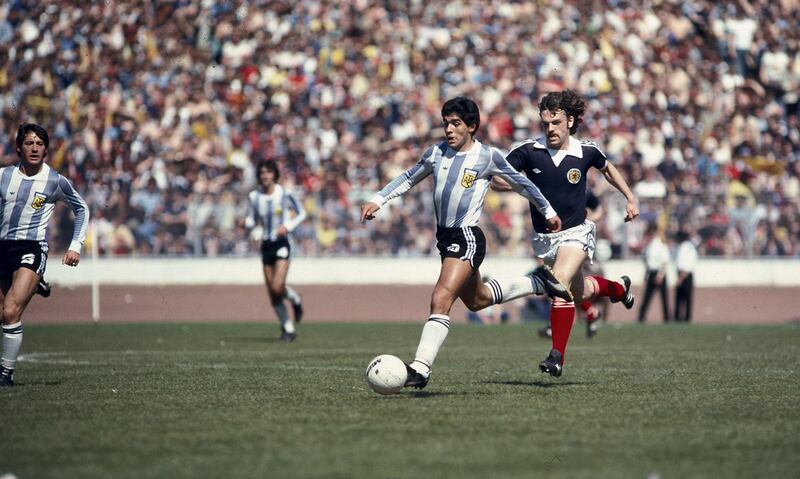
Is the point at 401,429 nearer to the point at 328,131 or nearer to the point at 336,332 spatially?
the point at 336,332

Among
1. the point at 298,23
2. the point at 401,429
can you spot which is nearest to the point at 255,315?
the point at 298,23

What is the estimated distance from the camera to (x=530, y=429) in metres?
7.68

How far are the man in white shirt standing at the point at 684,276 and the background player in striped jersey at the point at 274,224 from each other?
30.3 ft

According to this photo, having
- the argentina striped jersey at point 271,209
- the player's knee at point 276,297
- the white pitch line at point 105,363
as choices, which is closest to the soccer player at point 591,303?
the white pitch line at point 105,363

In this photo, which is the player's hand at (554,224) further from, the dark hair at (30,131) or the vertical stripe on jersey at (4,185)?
the vertical stripe on jersey at (4,185)

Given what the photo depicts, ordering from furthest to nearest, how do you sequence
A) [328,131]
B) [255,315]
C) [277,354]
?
[328,131] < [255,315] < [277,354]

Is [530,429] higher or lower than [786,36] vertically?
lower

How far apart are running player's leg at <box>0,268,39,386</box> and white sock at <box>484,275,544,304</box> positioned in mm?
3834

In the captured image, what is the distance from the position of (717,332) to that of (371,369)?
11851mm

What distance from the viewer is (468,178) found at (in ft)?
32.4

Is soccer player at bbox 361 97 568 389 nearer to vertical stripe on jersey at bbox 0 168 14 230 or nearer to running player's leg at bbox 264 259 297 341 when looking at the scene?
vertical stripe on jersey at bbox 0 168 14 230

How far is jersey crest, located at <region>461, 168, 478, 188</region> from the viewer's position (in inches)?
388

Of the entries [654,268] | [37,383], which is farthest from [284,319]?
[654,268]

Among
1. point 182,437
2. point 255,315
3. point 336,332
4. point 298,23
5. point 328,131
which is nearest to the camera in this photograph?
point 182,437
